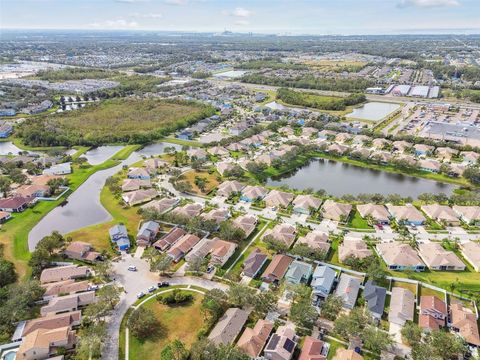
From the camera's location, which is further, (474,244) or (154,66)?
(154,66)

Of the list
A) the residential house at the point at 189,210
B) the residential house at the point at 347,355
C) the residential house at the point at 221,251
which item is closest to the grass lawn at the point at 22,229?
the residential house at the point at 189,210

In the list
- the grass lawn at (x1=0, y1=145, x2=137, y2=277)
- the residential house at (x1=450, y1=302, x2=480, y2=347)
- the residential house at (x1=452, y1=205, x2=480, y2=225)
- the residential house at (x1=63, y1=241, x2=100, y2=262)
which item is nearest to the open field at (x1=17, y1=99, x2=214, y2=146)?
the grass lawn at (x1=0, y1=145, x2=137, y2=277)

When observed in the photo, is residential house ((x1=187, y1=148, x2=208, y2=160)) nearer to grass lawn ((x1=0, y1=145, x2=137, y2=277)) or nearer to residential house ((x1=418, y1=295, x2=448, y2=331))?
grass lawn ((x1=0, y1=145, x2=137, y2=277))

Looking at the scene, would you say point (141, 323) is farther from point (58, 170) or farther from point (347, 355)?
point (58, 170)

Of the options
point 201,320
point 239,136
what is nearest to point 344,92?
point 239,136

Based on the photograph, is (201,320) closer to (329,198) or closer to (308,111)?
(329,198)

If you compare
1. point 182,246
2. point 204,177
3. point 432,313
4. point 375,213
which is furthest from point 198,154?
point 432,313

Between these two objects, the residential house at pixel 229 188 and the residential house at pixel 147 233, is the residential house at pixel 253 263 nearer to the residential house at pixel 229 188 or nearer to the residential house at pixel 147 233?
the residential house at pixel 147 233
